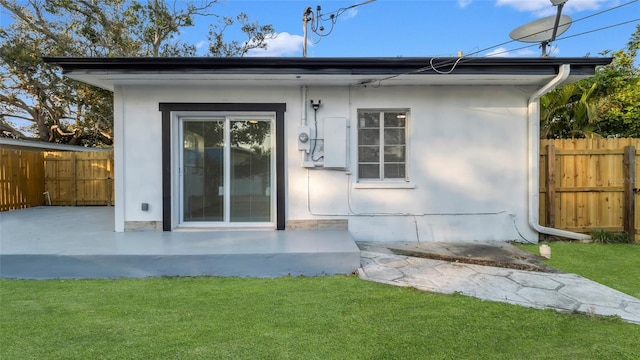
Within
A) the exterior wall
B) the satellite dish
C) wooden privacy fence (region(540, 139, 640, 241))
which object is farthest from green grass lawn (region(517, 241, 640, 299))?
the satellite dish

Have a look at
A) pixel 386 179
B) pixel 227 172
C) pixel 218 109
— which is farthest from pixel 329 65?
pixel 227 172

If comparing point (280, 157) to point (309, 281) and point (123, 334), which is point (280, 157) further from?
point (123, 334)

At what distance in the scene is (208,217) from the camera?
22.5ft

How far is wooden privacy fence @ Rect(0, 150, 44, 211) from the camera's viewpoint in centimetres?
1056

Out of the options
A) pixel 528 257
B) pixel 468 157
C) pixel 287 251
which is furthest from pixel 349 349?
pixel 468 157

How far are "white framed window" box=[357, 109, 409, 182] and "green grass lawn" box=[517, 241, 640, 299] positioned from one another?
2.71 metres

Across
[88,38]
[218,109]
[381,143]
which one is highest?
[88,38]

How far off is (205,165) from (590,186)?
737 centimetres

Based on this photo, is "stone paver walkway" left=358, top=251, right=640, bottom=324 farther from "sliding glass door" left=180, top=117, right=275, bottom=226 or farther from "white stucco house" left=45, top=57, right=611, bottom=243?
"sliding glass door" left=180, top=117, right=275, bottom=226

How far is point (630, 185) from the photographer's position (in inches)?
262

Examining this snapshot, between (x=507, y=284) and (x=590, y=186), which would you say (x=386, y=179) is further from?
(x=590, y=186)

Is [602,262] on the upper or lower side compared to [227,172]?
lower

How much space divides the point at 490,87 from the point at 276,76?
397 centimetres

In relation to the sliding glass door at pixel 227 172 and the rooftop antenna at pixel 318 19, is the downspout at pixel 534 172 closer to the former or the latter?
the rooftop antenna at pixel 318 19
